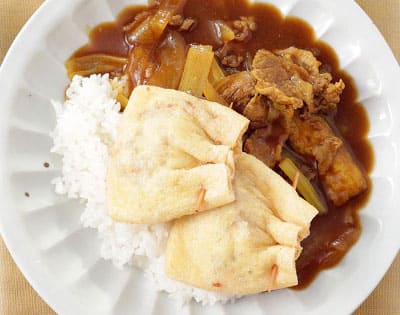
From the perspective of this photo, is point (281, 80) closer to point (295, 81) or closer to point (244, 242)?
point (295, 81)

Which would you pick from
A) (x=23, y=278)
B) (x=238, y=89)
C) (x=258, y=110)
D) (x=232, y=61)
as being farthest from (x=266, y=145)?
(x=23, y=278)

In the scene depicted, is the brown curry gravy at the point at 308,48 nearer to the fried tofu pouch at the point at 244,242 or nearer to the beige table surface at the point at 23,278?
the beige table surface at the point at 23,278

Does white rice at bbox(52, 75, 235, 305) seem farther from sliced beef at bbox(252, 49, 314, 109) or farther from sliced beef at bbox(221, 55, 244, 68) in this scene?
sliced beef at bbox(252, 49, 314, 109)

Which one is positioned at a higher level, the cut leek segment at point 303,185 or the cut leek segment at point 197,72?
the cut leek segment at point 197,72

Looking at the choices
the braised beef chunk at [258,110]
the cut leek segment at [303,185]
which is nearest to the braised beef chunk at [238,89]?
the braised beef chunk at [258,110]

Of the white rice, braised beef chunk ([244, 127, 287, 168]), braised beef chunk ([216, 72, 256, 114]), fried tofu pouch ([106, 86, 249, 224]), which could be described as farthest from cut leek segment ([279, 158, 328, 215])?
the white rice
